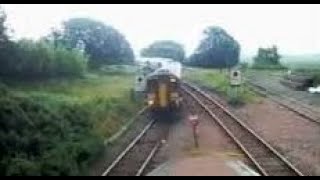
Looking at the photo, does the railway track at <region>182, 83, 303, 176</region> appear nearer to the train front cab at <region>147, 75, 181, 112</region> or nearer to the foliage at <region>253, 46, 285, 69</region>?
the train front cab at <region>147, 75, 181, 112</region>

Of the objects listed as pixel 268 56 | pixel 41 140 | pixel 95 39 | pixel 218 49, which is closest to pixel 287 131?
pixel 41 140

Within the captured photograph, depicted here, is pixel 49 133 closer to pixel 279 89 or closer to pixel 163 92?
pixel 163 92

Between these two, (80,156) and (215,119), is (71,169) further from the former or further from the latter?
(215,119)

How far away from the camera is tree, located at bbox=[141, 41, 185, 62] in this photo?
5244 centimetres

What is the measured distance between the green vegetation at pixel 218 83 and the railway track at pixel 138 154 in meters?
7.32

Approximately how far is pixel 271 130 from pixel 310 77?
16649mm

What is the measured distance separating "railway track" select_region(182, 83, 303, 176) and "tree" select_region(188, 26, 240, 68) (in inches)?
818

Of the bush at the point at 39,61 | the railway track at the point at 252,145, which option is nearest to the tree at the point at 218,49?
the bush at the point at 39,61

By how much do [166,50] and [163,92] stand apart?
2990 centimetres

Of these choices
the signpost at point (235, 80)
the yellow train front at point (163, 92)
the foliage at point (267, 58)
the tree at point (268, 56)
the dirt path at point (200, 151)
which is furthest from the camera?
the tree at point (268, 56)

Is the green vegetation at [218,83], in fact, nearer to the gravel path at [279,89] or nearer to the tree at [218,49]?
the tree at [218,49]

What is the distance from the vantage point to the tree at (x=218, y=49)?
47094mm

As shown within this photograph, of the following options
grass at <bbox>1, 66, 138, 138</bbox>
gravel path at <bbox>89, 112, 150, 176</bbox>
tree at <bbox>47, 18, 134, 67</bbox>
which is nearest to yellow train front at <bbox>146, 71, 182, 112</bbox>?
gravel path at <bbox>89, 112, 150, 176</bbox>
